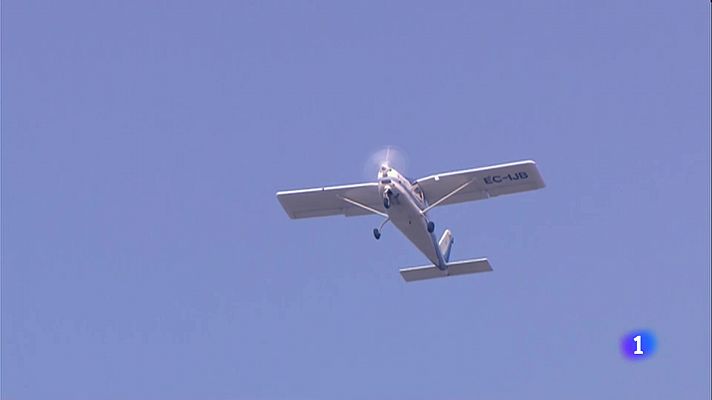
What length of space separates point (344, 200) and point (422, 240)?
12.2 ft

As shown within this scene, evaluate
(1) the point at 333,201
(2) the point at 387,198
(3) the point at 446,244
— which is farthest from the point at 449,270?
(2) the point at 387,198

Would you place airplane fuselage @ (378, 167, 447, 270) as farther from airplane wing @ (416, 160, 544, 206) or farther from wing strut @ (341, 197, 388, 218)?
wing strut @ (341, 197, 388, 218)

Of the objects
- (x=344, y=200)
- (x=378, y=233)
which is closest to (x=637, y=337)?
(x=378, y=233)

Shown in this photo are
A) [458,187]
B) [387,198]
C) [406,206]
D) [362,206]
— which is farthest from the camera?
[362,206]

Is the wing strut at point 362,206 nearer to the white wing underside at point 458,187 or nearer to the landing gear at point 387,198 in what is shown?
the white wing underside at point 458,187

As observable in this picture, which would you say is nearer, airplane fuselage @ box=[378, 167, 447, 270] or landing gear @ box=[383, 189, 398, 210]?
landing gear @ box=[383, 189, 398, 210]

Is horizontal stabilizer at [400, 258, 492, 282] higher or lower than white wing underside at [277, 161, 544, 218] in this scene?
lower

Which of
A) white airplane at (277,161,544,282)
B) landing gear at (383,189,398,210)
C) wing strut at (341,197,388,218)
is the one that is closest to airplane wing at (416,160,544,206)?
white airplane at (277,161,544,282)

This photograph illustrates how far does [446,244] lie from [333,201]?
4.18 meters

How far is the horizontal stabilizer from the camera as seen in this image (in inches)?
2502

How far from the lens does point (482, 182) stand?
206 feet

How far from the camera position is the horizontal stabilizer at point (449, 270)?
63.6m

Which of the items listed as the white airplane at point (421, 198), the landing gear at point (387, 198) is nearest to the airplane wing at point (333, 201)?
the white airplane at point (421, 198)

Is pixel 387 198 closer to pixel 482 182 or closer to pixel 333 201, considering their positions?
pixel 482 182
